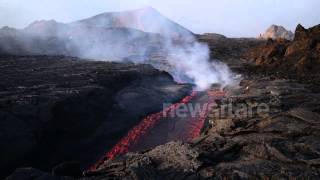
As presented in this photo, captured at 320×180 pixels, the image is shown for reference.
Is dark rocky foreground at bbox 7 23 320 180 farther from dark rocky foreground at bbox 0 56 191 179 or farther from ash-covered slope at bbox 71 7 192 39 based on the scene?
ash-covered slope at bbox 71 7 192 39

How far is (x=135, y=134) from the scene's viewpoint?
2672cm

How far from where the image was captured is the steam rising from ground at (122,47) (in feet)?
178

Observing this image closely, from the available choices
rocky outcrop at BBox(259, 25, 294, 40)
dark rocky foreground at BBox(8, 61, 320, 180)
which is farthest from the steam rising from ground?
rocky outcrop at BBox(259, 25, 294, 40)

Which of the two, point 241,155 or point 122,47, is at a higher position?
point 122,47

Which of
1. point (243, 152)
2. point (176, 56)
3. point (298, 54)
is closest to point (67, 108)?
point (243, 152)

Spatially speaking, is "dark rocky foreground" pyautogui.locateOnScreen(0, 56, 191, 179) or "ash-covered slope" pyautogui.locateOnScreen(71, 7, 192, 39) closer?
"dark rocky foreground" pyautogui.locateOnScreen(0, 56, 191, 179)

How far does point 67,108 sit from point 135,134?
4829 mm

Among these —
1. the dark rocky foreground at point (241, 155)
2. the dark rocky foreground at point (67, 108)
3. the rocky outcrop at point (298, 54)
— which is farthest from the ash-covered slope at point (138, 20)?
the dark rocky foreground at point (241, 155)

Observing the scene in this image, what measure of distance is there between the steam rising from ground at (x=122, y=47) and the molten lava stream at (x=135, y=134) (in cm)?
1551

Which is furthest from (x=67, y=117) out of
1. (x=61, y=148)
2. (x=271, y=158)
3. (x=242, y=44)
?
(x=242, y=44)

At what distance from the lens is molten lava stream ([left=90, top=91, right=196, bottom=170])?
23831mm

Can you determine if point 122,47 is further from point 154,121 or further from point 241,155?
point 241,155

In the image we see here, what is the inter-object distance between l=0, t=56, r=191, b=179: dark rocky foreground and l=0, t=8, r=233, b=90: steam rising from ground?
13.0 metres

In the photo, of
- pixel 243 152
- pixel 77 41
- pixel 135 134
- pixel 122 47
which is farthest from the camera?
pixel 122 47
